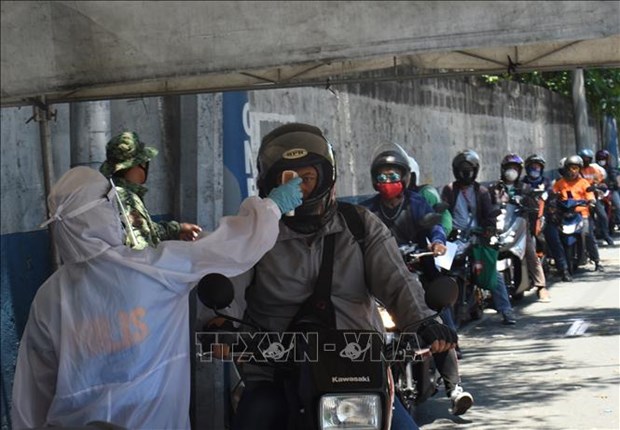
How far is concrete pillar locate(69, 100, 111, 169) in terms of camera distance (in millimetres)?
7508

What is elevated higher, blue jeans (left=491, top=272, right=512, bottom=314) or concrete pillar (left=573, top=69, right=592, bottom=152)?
concrete pillar (left=573, top=69, right=592, bottom=152)

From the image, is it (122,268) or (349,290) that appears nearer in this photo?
(122,268)

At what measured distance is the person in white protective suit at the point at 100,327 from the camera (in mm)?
4441

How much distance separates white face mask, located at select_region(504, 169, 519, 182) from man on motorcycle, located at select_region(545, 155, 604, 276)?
5.78ft

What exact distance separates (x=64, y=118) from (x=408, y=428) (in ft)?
13.8

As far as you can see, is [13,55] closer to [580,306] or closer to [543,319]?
[543,319]

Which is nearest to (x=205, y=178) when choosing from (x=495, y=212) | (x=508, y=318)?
(x=495, y=212)

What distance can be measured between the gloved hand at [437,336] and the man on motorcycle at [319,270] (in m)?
0.16

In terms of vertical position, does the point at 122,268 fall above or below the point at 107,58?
below

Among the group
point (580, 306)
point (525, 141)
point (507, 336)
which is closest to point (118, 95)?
point (507, 336)

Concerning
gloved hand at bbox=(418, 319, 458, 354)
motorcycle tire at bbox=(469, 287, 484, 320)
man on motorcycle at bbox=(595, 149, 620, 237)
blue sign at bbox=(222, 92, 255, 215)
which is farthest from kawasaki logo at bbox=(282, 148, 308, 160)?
man on motorcycle at bbox=(595, 149, 620, 237)

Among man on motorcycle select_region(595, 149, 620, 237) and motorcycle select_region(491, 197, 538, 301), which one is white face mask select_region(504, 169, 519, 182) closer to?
motorcycle select_region(491, 197, 538, 301)

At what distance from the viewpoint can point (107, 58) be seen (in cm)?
411

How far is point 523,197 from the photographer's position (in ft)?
50.7
